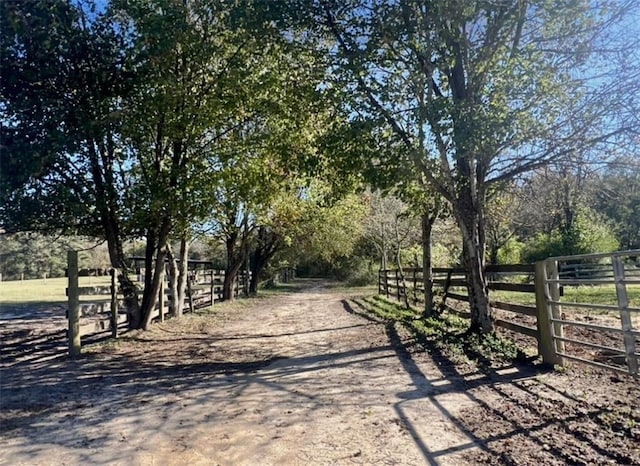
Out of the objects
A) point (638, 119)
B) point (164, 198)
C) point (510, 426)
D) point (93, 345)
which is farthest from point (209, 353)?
point (638, 119)

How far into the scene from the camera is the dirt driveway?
361cm

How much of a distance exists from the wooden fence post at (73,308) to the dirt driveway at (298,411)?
32 cm

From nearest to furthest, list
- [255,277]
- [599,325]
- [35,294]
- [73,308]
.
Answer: [599,325] < [73,308] < [35,294] < [255,277]

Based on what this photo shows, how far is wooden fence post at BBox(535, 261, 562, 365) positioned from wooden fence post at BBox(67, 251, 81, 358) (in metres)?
6.75

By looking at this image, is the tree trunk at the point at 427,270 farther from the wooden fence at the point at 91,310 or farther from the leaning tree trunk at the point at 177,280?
the wooden fence at the point at 91,310

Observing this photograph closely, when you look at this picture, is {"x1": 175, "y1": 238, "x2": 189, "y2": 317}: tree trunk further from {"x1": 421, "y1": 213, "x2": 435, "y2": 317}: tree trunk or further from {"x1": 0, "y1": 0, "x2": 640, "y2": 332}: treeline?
{"x1": 421, "y1": 213, "x2": 435, "y2": 317}: tree trunk

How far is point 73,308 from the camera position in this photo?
305 inches

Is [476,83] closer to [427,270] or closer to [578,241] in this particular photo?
[427,270]

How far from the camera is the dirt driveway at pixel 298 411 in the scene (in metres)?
3.61

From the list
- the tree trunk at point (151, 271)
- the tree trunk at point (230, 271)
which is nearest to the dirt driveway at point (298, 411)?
the tree trunk at point (151, 271)

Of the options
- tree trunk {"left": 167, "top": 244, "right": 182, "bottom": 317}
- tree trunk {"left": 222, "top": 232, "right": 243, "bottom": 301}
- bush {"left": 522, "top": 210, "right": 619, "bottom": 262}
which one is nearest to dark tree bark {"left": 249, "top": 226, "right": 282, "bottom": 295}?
tree trunk {"left": 222, "top": 232, "right": 243, "bottom": 301}

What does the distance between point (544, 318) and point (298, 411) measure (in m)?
3.48

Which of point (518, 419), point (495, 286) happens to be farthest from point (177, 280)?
point (518, 419)

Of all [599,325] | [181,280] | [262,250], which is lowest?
[599,325]
